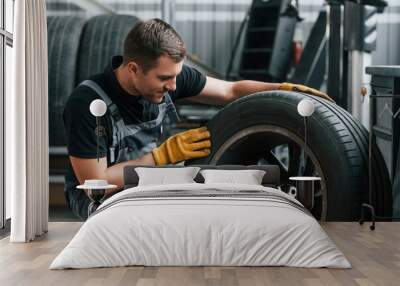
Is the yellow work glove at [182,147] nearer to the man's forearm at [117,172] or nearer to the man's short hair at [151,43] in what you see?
the man's forearm at [117,172]

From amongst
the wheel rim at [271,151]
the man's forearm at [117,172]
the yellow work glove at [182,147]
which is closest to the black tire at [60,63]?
the man's forearm at [117,172]

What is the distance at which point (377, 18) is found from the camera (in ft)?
19.6

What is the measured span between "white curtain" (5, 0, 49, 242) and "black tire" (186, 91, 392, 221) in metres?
1.34

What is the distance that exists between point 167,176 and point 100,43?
1.41 meters

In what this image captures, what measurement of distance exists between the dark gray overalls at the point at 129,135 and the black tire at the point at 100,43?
135 millimetres

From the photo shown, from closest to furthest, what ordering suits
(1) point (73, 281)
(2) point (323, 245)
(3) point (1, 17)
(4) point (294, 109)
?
(1) point (73, 281) < (2) point (323, 245) < (3) point (1, 17) < (4) point (294, 109)

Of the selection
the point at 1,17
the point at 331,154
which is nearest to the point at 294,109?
the point at 331,154

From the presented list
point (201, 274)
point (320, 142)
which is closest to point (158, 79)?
point (320, 142)

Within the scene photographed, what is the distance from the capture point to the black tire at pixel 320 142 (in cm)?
556

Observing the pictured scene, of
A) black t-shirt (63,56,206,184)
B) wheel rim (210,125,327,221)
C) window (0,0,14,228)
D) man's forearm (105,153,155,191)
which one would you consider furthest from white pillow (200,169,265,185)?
window (0,0,14,228)

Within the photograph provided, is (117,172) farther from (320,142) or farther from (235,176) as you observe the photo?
(320,142)

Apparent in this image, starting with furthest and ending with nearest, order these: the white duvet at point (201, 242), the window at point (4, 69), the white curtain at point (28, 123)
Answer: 1. the window at point (4, 69)
2. the white curtain at point (28, 123)
3. the white duvet at point (201, 242)

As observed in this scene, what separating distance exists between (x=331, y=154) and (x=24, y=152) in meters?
2.48

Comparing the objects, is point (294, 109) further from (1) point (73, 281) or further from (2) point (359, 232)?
(1) point (73, 281)
